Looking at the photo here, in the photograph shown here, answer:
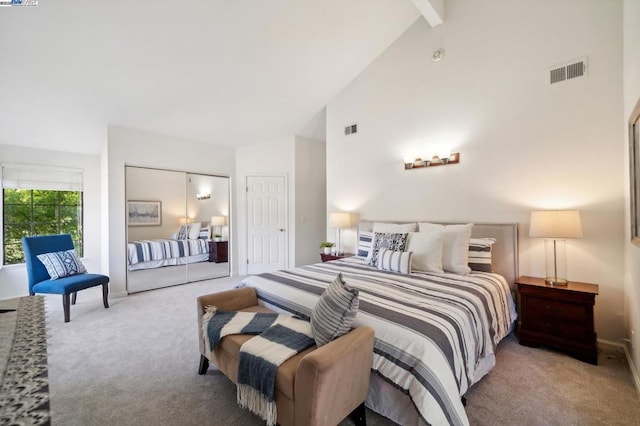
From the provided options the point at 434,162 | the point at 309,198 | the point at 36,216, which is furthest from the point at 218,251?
the point at 434,162

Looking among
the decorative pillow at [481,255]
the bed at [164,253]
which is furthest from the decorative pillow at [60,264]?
the decorative pillow at [481,255]

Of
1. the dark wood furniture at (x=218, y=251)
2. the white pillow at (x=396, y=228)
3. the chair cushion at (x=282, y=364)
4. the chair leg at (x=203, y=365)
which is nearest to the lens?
the chair cushion at (x=282, y=364)

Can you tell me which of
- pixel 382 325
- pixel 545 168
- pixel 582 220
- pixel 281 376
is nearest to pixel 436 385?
pixel 382 325

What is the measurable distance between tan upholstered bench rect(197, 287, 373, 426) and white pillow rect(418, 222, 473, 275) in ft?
5.24

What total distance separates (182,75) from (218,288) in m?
3.21

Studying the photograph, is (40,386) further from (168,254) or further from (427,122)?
(427,122)

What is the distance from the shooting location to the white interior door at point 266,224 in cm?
543

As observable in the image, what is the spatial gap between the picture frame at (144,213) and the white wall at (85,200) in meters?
1.09

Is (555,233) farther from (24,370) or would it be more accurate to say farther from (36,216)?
(36,216)

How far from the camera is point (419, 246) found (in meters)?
2.78

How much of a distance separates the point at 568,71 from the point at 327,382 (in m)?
3.48

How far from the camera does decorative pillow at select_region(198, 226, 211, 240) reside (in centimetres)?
506

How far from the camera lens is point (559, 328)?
7.79 feet

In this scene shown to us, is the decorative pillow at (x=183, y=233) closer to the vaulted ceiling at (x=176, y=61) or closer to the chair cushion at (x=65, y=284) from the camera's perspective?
the chair cushion at (x=65, y=284)
